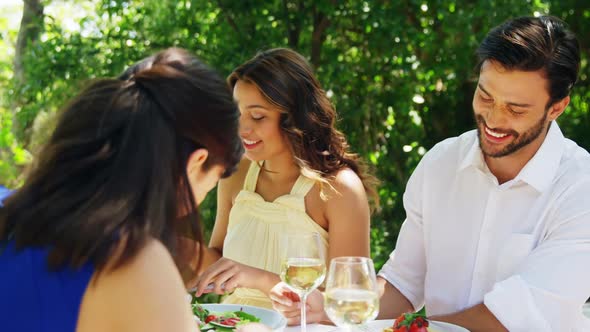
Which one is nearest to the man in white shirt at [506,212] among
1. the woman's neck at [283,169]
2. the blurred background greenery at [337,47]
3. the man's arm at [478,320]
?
the man's arm at [478,320]

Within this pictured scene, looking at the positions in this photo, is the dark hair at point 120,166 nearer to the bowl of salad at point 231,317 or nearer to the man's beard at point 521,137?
the bowl of salad at point 231,317

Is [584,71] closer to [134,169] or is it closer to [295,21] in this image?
[295,21]

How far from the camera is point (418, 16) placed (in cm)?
523

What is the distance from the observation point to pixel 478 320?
216 centimetres

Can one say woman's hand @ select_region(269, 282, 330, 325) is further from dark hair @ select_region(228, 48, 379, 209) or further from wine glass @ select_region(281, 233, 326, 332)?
dark hair @ select_region(228, 48, 379, 209)

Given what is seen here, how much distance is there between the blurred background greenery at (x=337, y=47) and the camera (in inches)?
199

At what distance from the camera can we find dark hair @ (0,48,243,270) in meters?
1.41

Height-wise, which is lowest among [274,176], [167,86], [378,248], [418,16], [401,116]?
[378,248]

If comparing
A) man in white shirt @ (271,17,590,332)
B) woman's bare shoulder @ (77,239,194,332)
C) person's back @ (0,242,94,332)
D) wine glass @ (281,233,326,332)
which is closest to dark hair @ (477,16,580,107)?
man in white shirt @ (271,17,590,332)

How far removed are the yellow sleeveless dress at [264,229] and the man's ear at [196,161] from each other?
1.31 m

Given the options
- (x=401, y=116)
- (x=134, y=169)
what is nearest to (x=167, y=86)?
(x=134, y=169)

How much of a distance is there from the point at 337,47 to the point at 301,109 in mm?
2470

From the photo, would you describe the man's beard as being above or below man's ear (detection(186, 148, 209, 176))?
below

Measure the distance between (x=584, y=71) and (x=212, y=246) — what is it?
14.1ft
